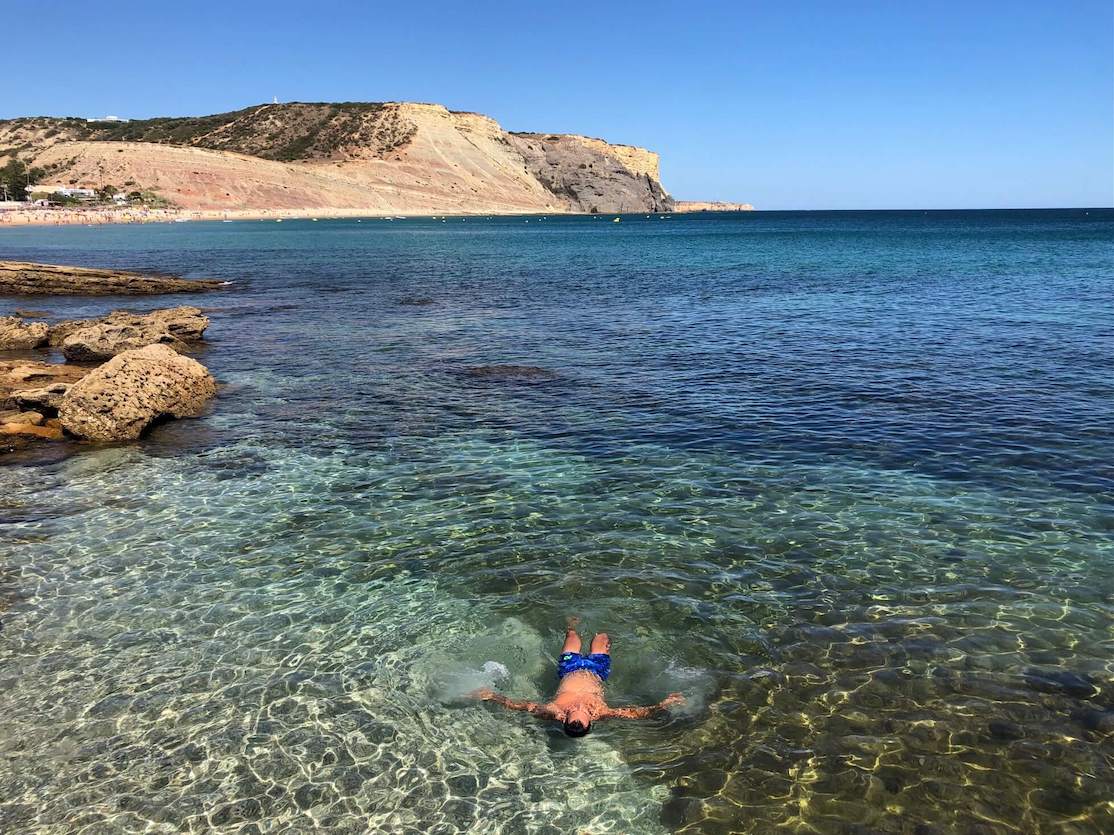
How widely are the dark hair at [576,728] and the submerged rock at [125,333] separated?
21.3 meters

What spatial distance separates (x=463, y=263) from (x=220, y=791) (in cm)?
6411

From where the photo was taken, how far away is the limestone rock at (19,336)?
27.8m

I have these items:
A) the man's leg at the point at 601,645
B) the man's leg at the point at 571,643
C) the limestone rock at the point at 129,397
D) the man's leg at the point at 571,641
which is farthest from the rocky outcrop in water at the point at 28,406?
the man's leg at the point at 601,645

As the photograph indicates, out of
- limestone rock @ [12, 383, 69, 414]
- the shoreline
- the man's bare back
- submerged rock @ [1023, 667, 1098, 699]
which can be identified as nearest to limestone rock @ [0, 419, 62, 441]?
limestone rock @ [12, 383, 69, 414]

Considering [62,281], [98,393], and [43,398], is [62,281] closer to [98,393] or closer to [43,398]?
[43,398]

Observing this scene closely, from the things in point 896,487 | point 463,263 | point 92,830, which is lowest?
point 92,830

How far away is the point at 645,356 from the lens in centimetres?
2694

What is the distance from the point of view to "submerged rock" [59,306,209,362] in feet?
81.9

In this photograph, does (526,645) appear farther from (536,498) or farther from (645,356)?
(645,356)

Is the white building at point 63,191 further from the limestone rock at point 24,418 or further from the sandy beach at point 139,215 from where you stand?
→ the limestone rock at point 24,418

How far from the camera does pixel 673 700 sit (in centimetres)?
874

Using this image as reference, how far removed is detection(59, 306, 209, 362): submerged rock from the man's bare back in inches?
805

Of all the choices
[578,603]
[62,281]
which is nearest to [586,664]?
[578,603]

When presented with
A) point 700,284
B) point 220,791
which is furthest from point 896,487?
point 700,284
